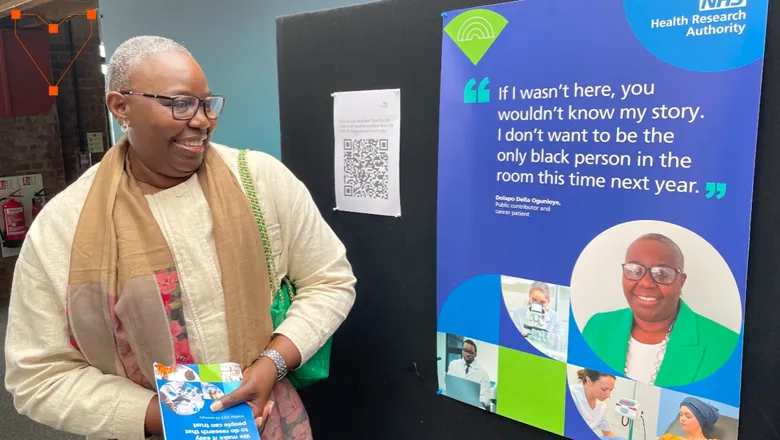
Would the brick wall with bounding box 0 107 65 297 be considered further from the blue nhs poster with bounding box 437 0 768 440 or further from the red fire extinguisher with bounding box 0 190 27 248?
the blue nhs poster with bounding box 437 0 768 440

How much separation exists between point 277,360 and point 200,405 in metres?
0.18

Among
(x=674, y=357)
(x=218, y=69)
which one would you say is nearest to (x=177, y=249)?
(x=674, y=357)

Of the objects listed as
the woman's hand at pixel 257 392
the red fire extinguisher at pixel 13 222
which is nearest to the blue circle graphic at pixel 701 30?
the woman's hand at pixel 257 392

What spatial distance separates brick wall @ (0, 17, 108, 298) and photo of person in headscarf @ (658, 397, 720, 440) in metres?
5.74

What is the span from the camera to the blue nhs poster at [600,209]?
0.99m

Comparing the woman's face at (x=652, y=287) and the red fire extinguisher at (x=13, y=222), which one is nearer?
the woman's face at (x=652, y=287)

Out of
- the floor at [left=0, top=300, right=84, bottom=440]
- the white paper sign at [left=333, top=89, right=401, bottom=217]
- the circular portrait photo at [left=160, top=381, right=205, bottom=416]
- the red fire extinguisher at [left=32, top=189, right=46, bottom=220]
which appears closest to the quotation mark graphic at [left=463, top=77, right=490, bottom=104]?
the white paper sign at [left=333, top=89, right=401, bottom=217]

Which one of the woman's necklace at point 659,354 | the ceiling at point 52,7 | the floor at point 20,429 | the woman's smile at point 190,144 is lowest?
the floor at point 20,429

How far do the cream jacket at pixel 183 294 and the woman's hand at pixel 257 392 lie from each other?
73 millimetres

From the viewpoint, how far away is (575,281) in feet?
3.82

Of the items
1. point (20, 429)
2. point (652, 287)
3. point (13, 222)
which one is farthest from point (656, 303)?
point (13, 222)

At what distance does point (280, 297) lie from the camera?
4.19 feet

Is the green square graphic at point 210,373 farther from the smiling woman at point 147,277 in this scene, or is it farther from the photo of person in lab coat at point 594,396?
the photo of person in lab coat at point 594,396

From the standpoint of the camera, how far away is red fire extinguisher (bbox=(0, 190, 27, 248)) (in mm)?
5117
